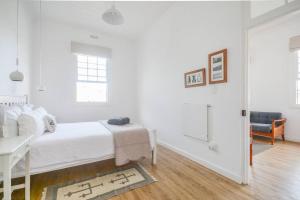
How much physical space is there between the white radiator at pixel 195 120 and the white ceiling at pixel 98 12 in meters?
2.29

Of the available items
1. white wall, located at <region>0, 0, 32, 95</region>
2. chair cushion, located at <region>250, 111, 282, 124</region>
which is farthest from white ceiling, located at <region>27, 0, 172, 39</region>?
chair cushion, located at <region>250, 111, 282, 124</region>

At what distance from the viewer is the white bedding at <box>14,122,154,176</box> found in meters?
1.77

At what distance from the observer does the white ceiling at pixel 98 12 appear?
122 inches

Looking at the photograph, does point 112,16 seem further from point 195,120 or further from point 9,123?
point 195,120

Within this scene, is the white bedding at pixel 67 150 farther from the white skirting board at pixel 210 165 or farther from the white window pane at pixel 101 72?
the white window pane at pixel 101 72

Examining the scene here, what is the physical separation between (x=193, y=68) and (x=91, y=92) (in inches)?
120

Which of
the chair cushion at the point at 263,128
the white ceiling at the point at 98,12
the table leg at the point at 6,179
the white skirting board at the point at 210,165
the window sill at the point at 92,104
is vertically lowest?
the white skirting board at the point at 210,165

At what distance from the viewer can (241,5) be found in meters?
1.96

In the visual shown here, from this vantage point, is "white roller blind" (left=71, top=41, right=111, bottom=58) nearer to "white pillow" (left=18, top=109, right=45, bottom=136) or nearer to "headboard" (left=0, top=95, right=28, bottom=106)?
"headboard" (left=0, top=95, right=28, bottom=106)

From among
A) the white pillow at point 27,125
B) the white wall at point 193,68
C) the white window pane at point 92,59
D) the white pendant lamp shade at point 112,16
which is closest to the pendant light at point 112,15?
the white pendant lamp shade at point 112,16

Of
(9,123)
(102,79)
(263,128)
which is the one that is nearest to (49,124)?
(9,123)

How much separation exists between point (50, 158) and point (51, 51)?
10.1 ft

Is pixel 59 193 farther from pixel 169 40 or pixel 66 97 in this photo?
pixel 169 40

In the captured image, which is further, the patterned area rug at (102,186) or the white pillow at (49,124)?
the white pillow at (49,124)
